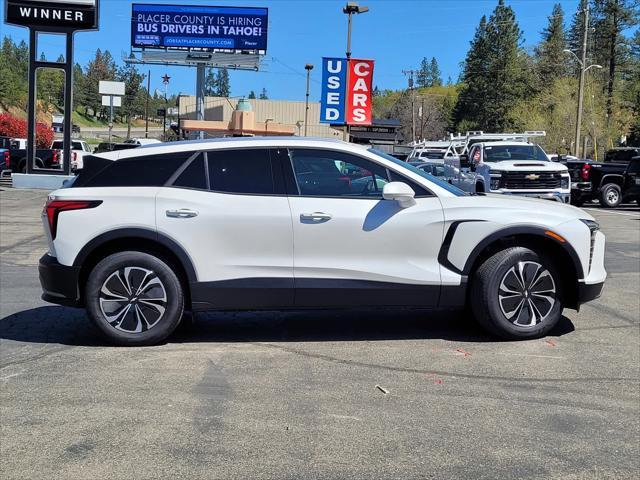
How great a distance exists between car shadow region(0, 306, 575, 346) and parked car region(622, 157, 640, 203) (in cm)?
1755

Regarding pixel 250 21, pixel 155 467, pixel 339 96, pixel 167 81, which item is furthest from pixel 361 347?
pixel 167 81

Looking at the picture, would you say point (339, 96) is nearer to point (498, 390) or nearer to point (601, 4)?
point (498, 390)

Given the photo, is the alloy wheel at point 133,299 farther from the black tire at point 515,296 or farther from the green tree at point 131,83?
the green tree at point 131,83

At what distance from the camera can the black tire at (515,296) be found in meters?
5.73

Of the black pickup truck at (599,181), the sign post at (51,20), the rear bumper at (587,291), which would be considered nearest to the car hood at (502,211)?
the rear bumper at (587,291)

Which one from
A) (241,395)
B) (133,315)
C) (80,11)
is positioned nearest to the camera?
(241,395)

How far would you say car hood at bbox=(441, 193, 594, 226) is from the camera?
5.71 metres

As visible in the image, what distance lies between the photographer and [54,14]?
2402cm

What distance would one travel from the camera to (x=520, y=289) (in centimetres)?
581

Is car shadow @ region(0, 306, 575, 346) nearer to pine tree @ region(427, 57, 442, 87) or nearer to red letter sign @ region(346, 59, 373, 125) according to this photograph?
red letter sign @ region(346, 59, 373, 125)

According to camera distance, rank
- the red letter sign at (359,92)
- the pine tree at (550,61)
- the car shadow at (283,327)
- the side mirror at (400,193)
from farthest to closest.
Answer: the pine tree at (550,61) < the red letter sign at (359,92) < the car shadow at (283,327) < the side mirror at (400,193)

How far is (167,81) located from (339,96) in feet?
266

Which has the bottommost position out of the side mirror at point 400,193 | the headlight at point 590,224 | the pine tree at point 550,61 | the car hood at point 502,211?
the headlight at point 590,224

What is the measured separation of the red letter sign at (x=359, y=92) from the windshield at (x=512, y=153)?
4.23 m
